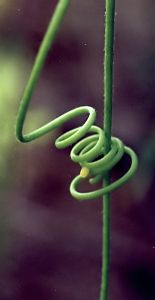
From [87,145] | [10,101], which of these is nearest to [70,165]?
→ [10,101]

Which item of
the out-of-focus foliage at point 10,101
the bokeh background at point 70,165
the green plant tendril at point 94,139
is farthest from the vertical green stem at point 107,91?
the out-of-focus foliage at point 10,101

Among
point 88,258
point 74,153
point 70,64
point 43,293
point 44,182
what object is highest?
point 70,64

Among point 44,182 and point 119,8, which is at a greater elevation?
point 119,8

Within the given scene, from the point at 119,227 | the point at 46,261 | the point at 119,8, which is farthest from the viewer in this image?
the point at 46,261

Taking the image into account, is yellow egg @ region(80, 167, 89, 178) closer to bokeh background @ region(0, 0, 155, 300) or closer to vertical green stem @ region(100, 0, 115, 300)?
vertical green stem @ region(100, 0, 115, 300)

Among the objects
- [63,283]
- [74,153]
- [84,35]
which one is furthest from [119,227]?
[74,153]

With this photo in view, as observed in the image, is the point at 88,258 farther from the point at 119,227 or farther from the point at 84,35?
the point at 84,35

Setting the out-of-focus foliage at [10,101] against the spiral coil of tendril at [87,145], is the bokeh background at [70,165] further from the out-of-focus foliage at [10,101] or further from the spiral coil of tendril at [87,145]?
the spiral coil of tendril at [87,145]

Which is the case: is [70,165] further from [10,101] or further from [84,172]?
[84,172]
